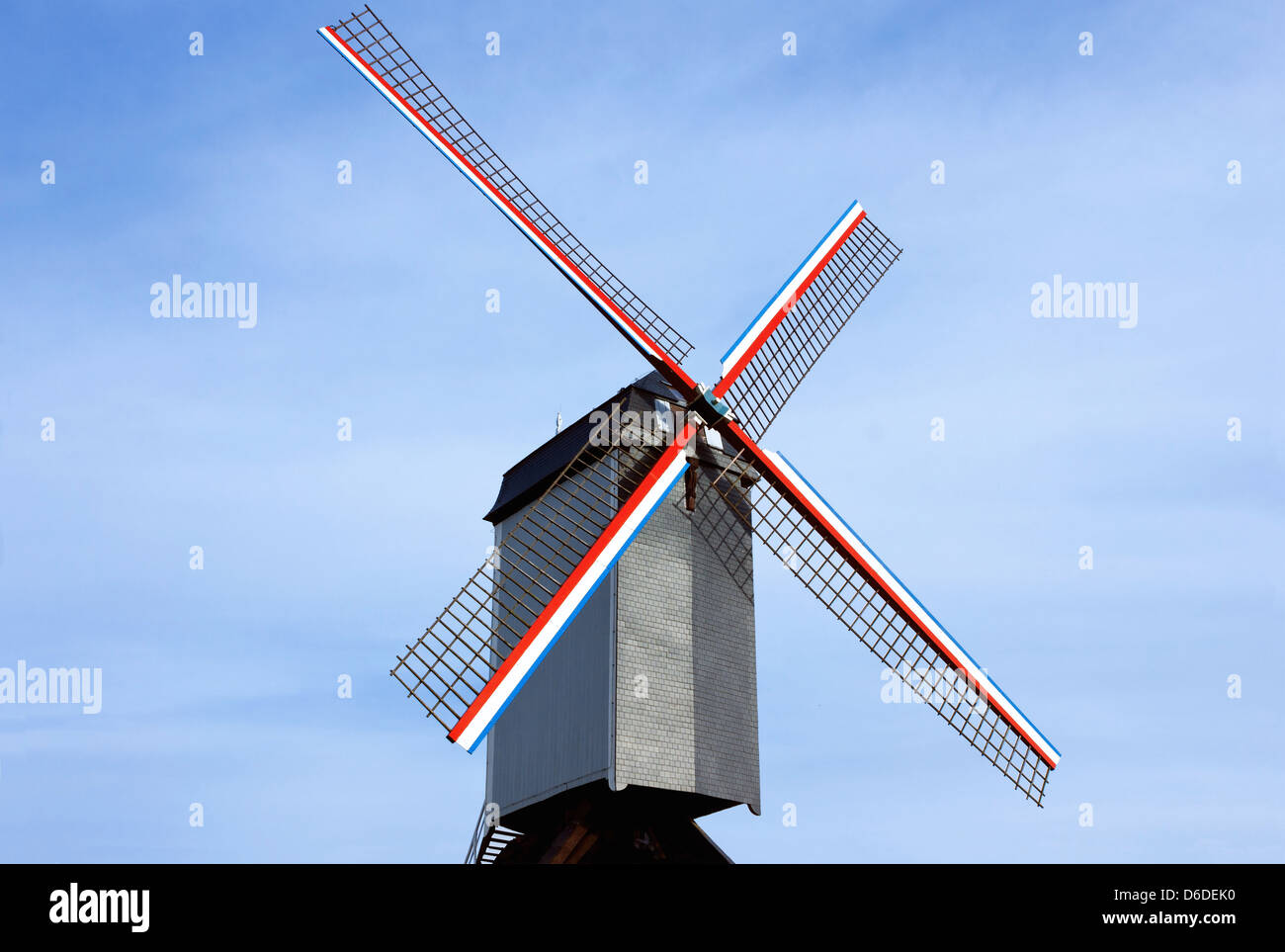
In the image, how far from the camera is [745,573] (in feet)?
64.2

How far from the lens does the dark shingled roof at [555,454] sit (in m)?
19.1

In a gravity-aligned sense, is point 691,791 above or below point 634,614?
below

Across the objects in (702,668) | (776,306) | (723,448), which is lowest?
(702,668)

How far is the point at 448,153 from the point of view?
19375mm

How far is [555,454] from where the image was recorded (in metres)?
20.0

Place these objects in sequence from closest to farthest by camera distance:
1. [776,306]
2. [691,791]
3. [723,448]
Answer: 1. [691,791]
2. [723,448]
3. [776,306]

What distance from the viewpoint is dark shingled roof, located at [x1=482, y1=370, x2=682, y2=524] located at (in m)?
19.1
